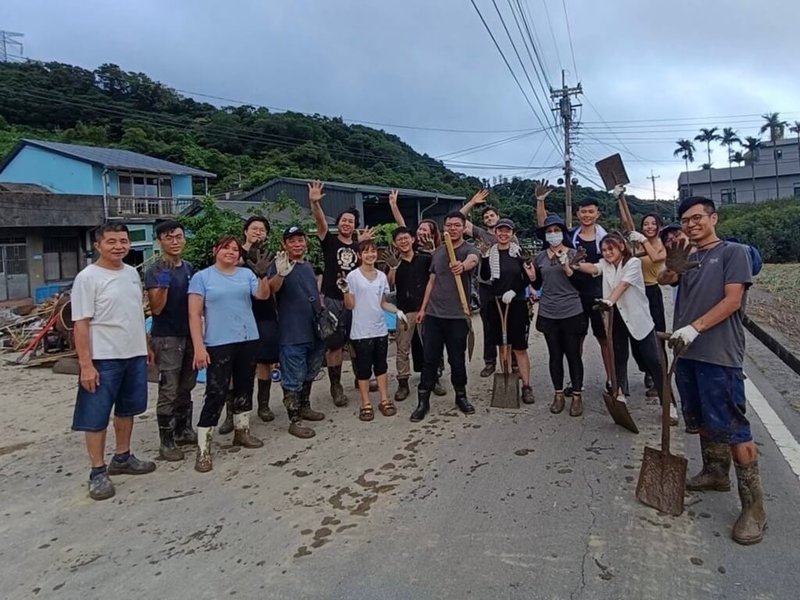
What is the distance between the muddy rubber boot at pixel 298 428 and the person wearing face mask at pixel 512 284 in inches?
81.9

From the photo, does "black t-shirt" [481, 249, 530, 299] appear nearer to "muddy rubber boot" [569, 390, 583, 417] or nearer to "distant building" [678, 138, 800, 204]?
"muddy rubber boot" [569, 390, 583, 417]

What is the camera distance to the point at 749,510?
2867mm

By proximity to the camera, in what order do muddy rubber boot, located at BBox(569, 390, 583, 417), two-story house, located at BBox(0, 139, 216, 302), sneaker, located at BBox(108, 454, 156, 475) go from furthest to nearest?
two-story house, located at BBox(0, 139, 216, 302) < muddy rubber boot, located at BBox(569, 390, 583, 417) < sneaker, located at BBox(108, 454, 156, 475)

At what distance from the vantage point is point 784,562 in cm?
260

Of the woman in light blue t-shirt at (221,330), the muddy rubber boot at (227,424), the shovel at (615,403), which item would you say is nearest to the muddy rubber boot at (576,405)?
the shovel at (615,403)

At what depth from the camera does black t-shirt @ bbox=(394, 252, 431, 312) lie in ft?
18.5

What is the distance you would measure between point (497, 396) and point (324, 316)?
1.81 metres

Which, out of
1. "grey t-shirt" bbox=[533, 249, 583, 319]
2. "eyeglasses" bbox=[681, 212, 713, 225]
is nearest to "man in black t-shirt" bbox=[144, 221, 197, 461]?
"grey t-shirt" bbox=[533, 249, 583, 319]

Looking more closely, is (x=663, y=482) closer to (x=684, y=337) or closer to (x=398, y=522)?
(x=684, y=337)

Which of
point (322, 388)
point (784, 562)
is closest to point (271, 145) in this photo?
point (322, 388)

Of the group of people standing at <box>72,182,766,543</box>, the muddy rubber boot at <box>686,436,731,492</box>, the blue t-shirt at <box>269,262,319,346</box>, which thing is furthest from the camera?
the blue t-shirt at <box>269,262,319,346</box>

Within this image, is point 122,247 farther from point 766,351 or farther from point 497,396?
point 766,351

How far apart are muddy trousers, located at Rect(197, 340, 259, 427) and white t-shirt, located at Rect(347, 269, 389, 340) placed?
1.06m

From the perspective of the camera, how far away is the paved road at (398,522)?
2.56m
